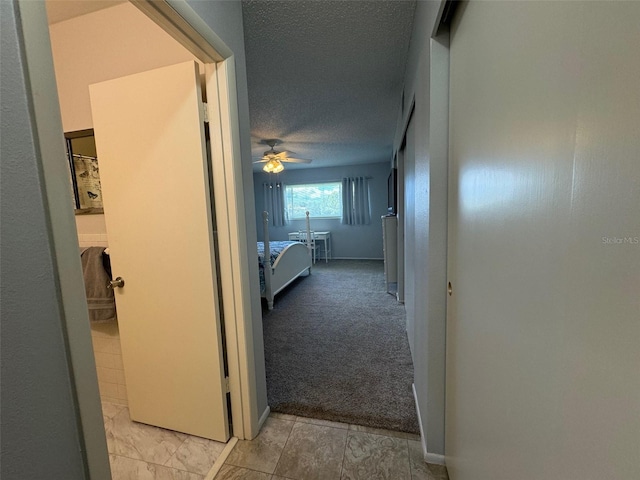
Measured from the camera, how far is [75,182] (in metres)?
1.60

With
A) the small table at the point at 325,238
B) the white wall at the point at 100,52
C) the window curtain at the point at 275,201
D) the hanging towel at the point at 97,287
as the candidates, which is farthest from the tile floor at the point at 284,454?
the window curtain at the point at 275,201

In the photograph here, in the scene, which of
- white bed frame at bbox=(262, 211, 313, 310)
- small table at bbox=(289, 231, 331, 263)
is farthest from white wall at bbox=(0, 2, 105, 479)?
small table at bbox=(289, 231, 331, 263)

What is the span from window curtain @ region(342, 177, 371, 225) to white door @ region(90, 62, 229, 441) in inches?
204

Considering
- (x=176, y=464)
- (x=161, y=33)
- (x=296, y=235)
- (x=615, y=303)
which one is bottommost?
(x=176, y=464)

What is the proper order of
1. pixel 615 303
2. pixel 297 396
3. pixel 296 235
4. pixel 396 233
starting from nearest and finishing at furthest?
pixel 615 303, pixel 297 396, pixel 396 233, pixel 296 235

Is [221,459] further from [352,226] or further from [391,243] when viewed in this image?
[352,226]

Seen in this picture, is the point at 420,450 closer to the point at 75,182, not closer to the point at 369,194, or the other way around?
the point at 75,182

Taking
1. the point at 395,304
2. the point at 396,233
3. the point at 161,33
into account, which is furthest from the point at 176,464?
the point at 396,233

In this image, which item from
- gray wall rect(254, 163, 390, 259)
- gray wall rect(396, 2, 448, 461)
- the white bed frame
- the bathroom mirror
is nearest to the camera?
gray wall rect(396, 2, 448, 461)

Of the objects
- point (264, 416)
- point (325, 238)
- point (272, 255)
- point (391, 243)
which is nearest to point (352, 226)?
point (325, 238)

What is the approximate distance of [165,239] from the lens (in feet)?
4.45

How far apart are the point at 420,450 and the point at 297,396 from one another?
0.79 metres

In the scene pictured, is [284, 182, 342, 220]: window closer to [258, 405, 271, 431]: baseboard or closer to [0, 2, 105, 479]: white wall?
[258, 405, 271, 431]: baseboard

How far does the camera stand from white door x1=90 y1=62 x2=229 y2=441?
49.9 inches
